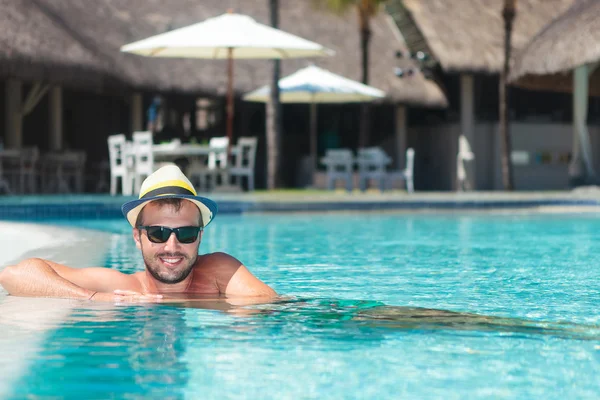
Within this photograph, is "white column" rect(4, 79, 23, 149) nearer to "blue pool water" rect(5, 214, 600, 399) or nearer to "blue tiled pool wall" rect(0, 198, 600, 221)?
"blue tiled pool wall" rect(0, 198, 600, 221)

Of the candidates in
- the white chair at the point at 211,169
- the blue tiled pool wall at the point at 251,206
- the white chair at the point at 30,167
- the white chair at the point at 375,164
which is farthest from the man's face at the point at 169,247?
the white chair at the point at 375,164

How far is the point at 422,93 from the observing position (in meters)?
23.6

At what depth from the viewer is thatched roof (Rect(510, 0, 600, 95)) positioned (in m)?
18.7

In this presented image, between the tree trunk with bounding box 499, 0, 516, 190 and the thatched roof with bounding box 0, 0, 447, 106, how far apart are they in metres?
2.05

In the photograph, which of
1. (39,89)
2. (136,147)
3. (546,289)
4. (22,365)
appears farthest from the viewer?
(39,89)

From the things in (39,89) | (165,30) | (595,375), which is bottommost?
(595,375)

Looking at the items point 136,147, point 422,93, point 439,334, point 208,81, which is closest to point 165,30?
point 208,81

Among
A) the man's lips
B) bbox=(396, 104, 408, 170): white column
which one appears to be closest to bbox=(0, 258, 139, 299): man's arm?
the man's lips

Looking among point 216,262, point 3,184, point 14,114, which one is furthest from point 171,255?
point 14,114

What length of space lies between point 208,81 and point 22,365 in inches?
733

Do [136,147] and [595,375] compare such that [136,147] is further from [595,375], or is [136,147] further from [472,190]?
[595,375]

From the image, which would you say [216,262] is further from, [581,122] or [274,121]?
[581,122]

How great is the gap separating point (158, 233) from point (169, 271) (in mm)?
284

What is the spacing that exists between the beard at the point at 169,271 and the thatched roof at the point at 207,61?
1523cm
